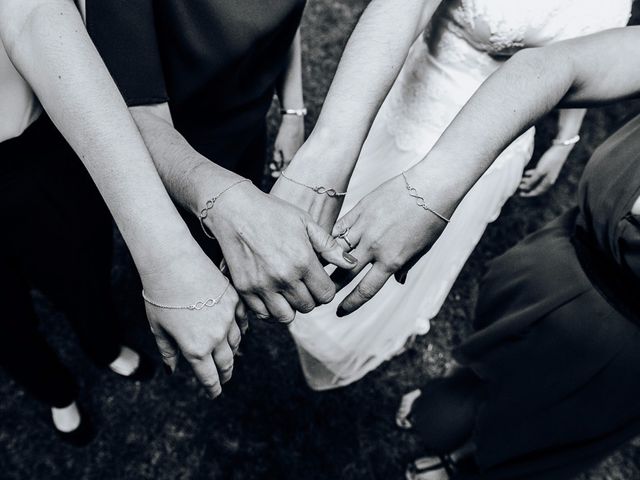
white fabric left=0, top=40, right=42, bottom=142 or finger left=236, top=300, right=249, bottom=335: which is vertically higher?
white fabric left=0, top=40, right=42, bottom=142

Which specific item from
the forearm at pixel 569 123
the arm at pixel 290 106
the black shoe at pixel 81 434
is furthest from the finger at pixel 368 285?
the black shoe at pixel 81 434

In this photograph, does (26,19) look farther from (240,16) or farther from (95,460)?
(95,460)

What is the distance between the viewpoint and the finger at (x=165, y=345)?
980 millimetres

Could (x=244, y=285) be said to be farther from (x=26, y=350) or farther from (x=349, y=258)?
(x=26, y=350)

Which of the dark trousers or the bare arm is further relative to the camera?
the dark trousers

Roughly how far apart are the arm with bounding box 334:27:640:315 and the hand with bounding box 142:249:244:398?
0.24m

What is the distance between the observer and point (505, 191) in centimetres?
184

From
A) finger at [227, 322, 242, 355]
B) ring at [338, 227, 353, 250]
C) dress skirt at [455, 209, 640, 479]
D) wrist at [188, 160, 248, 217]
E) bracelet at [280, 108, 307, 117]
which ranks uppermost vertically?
wrist at [188, 160, 248, 217]

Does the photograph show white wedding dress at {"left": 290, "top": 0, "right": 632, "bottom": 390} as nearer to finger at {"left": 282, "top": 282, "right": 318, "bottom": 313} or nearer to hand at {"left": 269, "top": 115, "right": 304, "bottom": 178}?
hand at {"left": 269, "top": 115, "right": 304, "bottom": 178}

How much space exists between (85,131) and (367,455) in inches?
64.1

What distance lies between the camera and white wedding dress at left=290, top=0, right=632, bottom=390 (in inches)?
54.9

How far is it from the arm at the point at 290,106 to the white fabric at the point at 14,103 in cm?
69

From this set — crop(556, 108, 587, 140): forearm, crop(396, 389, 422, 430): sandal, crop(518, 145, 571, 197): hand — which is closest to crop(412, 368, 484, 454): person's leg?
crop(396, 389, 422, 430): sandal

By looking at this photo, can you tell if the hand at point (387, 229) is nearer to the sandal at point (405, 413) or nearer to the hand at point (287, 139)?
the hand at point (287, 139)
